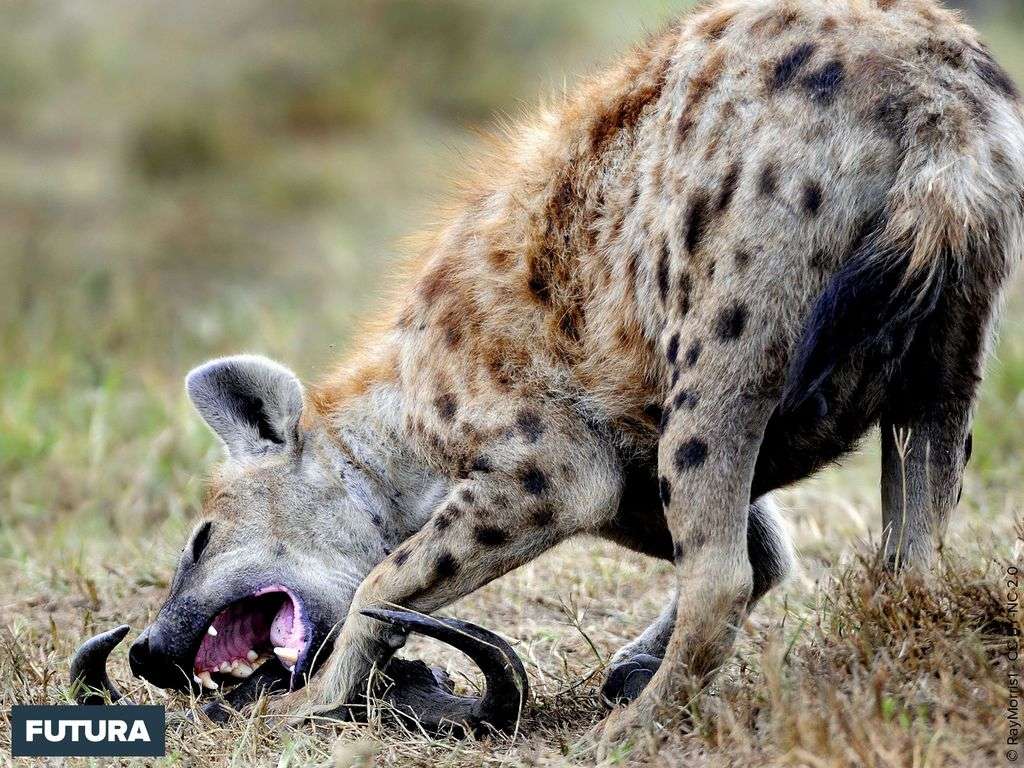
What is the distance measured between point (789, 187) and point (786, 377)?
0.40 metres

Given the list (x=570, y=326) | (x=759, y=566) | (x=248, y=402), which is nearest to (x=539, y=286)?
(x=570, y=326)

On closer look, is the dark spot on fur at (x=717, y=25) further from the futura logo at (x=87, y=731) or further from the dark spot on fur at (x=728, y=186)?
the futura logo at (x=87, y=731)

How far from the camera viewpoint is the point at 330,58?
1312 centimetres

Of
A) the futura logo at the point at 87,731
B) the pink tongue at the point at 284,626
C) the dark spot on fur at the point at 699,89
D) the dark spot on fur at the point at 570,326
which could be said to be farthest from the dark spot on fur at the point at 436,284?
the futura logo at the point at 87,731

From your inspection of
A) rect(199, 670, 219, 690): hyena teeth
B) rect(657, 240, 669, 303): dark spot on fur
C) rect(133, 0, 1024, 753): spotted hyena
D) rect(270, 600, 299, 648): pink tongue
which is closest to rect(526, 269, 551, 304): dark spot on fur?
rect(133, 0, 1024, 753): spotted hyena

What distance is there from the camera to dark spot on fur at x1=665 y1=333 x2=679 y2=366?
124 inches

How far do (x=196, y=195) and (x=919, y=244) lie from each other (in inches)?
364

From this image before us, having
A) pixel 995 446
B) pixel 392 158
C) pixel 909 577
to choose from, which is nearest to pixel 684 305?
pixel 909 577

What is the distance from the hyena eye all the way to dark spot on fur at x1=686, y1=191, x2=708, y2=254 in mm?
1488

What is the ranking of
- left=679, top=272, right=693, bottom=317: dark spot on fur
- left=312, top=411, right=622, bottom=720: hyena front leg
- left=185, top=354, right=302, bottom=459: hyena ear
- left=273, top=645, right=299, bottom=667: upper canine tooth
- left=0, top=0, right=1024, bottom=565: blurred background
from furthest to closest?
left=0, top=0, right=1024, bottom=565: blurred background, left=185, top=354, right=302, bottom=459: hyena ear, left=273, top=645, right=299, bottom=667: upper canine tooth, left=312, top=411, right=622, bottom=720: hyena front leg, left=679, top=272, right=693, bottom=317: dark spot on fur

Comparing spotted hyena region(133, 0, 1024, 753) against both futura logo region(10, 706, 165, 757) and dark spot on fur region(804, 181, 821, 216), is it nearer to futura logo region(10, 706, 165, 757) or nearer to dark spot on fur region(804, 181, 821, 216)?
dark spot on fur region(804, 181, 821, 216)

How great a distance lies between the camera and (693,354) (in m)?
3.09

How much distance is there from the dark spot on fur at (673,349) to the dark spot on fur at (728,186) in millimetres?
296

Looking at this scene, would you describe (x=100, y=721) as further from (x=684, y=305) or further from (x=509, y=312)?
(x=684, y=305)
